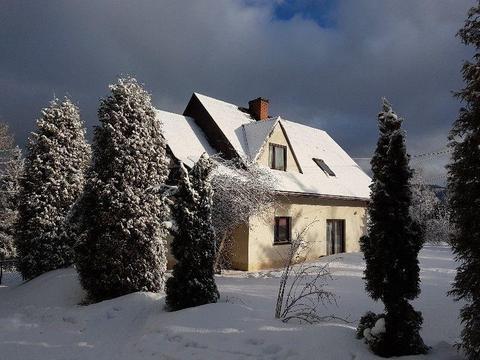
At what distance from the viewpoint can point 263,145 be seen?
1980 centimetres

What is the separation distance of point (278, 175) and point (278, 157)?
1503mm

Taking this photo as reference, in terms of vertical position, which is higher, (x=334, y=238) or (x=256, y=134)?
(x=256, y=134)

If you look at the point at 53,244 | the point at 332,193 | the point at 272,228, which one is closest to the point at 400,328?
the point at 272,228

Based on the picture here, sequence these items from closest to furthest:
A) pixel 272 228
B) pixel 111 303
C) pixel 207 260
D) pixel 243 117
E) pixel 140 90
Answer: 1. pixel 207 260
2. pixel 111 303
3. pixel 140 90
4. pixel 272 228
5. pixel 243 117

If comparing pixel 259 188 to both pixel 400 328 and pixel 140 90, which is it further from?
pixel 400 328

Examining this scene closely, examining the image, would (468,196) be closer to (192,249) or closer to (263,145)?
(192,249)

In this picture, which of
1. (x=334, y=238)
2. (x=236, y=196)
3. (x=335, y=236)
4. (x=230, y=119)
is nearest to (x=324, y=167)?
(x=335, y=236)

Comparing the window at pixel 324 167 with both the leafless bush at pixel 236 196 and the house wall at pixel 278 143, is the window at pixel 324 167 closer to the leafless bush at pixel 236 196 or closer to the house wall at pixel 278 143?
the house wall at pixel 278 143

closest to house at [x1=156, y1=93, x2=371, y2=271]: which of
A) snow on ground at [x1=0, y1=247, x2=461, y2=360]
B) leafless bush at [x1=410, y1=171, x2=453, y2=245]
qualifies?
snow on ground at [x1=0, y1=247, x2=461, y2=360]

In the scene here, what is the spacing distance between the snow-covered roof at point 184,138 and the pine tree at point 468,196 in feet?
42.1

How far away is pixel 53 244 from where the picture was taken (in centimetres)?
1599

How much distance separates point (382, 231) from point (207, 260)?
4.30 m

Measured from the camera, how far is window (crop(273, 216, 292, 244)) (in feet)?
62.8

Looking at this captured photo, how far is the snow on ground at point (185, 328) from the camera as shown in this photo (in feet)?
21.5
